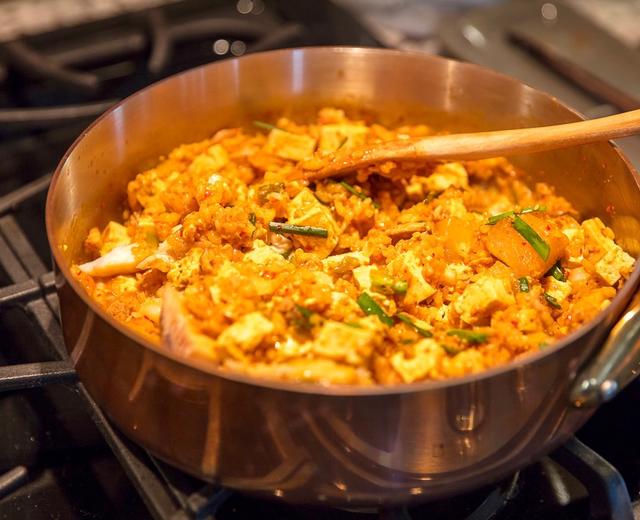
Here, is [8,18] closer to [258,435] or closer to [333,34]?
[333,34]

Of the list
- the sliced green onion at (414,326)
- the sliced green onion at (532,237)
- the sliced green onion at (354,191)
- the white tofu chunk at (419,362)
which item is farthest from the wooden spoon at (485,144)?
the white tofu chunk at (419,362)

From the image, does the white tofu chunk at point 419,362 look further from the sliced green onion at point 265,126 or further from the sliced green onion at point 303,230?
the sliced green onion at point 265,126

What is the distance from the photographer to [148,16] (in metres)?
2.09

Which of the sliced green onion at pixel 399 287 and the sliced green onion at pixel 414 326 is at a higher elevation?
the sliced green onion at pixel 399 287

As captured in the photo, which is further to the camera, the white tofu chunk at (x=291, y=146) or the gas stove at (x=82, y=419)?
the white tofu chunk at (x=291, y=146)

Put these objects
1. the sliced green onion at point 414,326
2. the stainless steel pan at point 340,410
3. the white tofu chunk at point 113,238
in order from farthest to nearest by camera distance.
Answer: the white tofu chunk at point 113,238 → the sliced green onion at point 414,326 → the stainless steel pan at point 340,410

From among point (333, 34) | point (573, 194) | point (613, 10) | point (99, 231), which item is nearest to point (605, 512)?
point (573, 194)

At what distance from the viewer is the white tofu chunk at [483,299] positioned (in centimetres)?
111

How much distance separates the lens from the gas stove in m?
1.08

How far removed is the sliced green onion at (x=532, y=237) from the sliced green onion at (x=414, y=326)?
0.25m

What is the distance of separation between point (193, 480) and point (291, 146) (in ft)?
2.24

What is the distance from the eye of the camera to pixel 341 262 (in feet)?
4.03

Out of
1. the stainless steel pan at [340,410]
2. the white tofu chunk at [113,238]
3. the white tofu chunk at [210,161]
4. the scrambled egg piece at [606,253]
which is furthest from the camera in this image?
the white tofu chunk at [210,161]

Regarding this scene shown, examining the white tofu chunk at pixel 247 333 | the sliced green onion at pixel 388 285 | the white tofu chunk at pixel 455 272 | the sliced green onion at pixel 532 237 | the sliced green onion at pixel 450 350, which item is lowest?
the white tofu chunk at pixel 455 272
